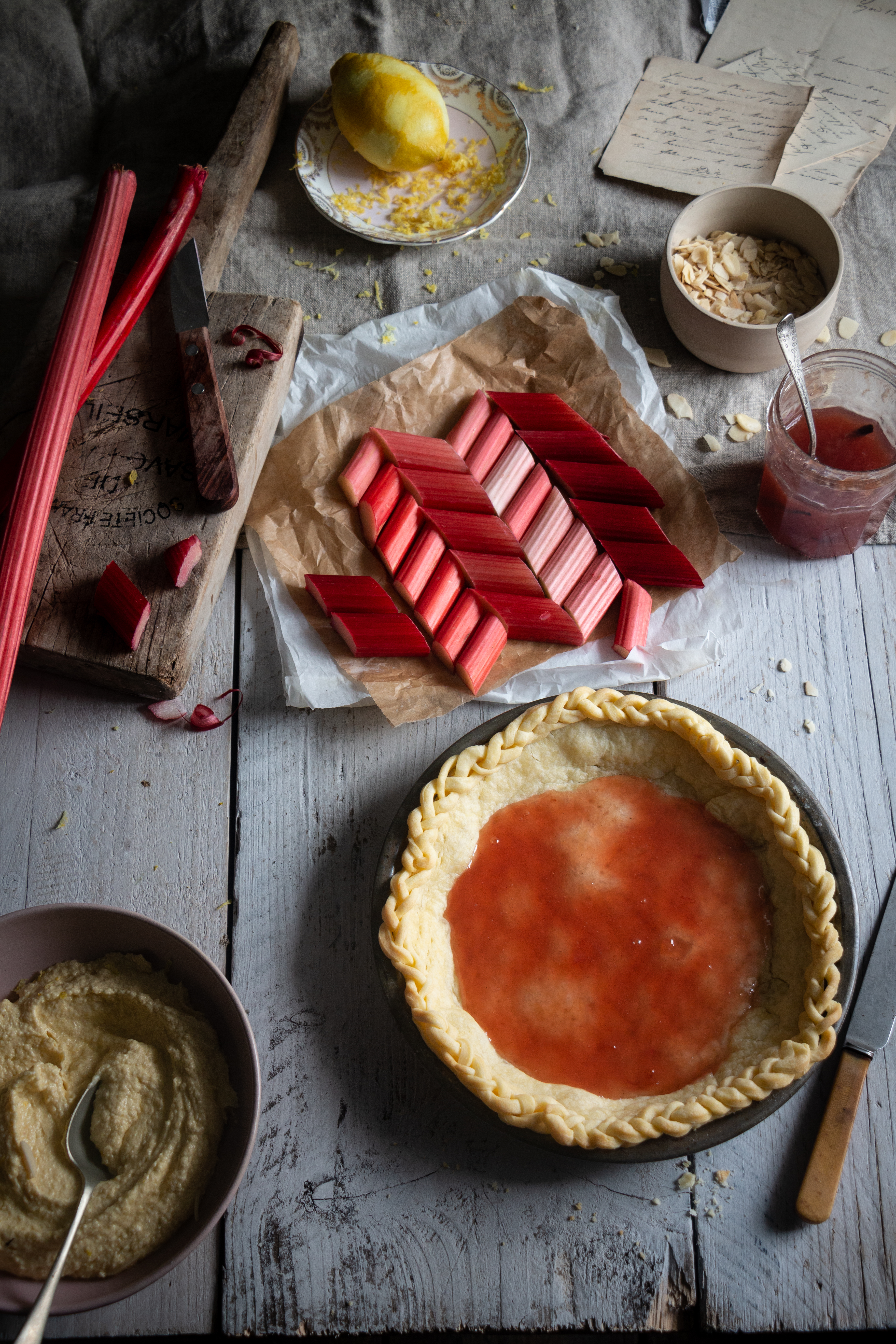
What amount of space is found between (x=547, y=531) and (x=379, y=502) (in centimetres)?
38

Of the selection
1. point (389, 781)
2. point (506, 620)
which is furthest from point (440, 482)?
point (389, 781)

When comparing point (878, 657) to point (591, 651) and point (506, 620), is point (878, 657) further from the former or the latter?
point (506, 620)

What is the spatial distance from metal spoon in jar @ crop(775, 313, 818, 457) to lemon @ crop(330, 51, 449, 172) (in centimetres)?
101

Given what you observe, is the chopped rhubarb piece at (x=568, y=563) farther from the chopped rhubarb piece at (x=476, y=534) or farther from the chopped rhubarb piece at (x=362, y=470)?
the chopped rhubarb piece at (x=362, y=470)

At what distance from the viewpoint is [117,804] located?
6.81 ft

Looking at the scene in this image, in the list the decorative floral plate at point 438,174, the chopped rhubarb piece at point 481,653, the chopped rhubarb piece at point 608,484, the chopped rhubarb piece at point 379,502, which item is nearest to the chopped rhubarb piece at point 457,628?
the chopped rhubarb piece at point 481,653

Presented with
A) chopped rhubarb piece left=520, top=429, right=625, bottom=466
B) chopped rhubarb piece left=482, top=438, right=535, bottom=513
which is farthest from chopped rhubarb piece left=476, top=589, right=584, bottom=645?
chopped rhubarb piece left=520, top=429, right=625, bottom=466

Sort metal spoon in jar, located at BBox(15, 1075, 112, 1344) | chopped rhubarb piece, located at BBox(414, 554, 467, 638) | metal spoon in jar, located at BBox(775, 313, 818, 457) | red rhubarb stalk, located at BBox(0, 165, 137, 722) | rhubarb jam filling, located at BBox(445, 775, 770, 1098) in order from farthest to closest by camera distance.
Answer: chopped rhubarb piece, located at BBox(414, 554, 467, 638), metal spoon in jar, located at BBox(775, 313, 818, 457), red rhubarb stalk, located at BBox(0, 165, 137, 722), rhubarb jam filling, located at BBox(445, 775, 770, 1098), metal spoon in jar, located at BBox(15, 1075, 112, 1344)

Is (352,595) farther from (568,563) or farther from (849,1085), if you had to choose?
(849,1085)

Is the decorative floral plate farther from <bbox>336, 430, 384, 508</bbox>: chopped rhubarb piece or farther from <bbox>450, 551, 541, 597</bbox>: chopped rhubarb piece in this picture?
<bbox>450, 551, 541, 597</bbox>: chopped rhubarb piece

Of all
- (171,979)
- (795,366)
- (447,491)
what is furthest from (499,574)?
(171,979)

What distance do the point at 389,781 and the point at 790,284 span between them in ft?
4.88

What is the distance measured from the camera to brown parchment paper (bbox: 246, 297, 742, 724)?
2.15m

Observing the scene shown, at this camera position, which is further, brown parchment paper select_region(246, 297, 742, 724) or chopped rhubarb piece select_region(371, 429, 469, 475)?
chopped rhubarb piece select_region(371, 429, 469, 475)
